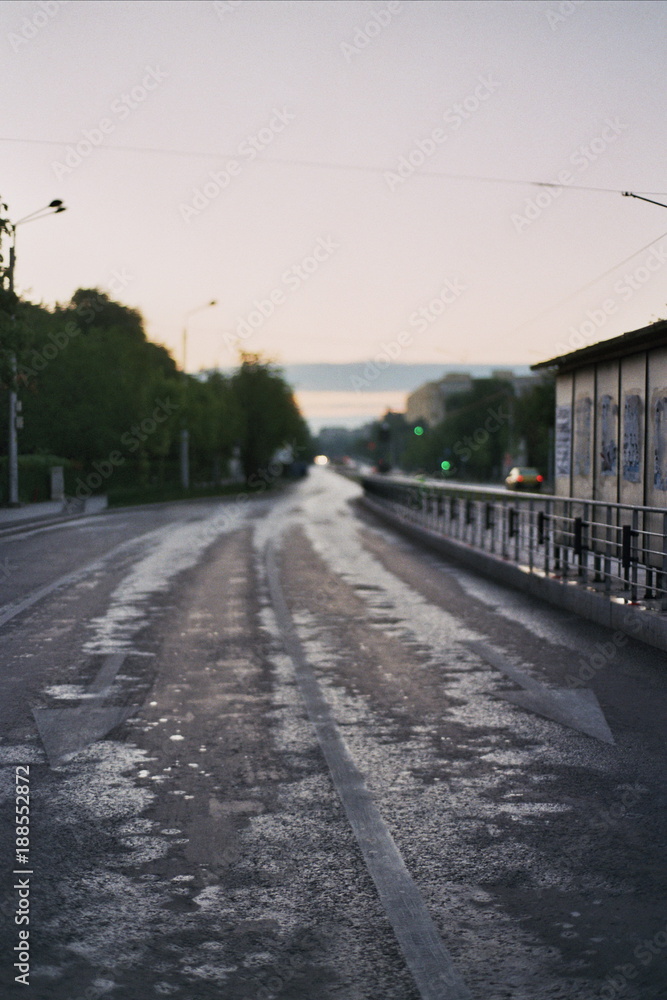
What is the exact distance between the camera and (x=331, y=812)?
5.21 metres

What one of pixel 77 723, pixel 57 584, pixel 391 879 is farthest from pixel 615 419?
pixel 391 879

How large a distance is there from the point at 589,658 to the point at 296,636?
2.95 meters

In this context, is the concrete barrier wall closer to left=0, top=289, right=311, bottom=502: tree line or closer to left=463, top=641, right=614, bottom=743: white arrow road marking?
left=463, top=641, right=614, bottom=743: white arrow road marking

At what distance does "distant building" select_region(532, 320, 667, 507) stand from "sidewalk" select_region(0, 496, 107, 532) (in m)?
15.7

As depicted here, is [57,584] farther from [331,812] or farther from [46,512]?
[46,512]

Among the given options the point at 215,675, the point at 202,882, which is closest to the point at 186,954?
the point at 202,882

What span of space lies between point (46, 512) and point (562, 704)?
30187mm

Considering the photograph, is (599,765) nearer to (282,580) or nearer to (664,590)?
(664,590)

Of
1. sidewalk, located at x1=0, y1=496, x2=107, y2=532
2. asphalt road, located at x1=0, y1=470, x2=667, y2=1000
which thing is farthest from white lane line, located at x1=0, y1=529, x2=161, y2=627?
sidewalk, located at x1=0, y1=496, x2=107, y2=532

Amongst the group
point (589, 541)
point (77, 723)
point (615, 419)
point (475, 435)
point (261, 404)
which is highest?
point (261, 404)

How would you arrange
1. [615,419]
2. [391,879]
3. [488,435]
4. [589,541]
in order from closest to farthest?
[391,879] → [589,541] → [615,419] → [488,435]

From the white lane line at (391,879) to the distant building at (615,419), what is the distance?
8738 mm

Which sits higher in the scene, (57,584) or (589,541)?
(589,541)

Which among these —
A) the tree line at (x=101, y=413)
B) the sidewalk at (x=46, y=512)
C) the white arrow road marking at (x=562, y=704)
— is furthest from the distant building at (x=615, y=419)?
the sidewalk at (x=46, y=512)
